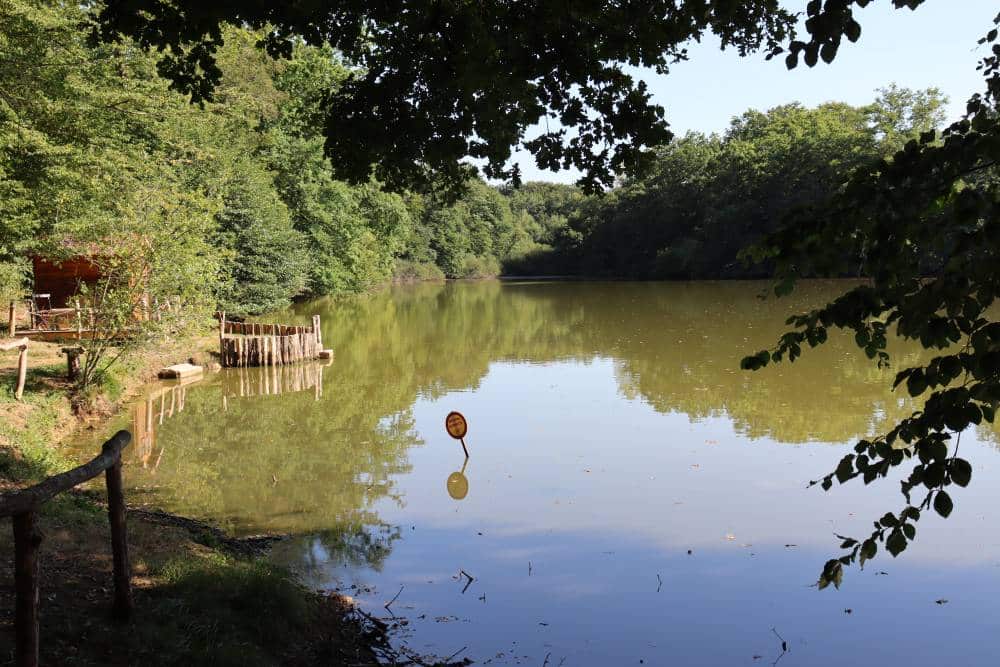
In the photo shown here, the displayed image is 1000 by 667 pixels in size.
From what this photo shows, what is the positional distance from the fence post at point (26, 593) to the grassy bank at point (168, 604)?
0.51 meters

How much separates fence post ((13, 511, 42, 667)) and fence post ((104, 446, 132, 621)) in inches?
42.1

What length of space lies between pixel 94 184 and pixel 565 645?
1358 centimetres

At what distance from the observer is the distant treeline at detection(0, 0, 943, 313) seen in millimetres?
15242

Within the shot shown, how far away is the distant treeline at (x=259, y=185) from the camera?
600 inches

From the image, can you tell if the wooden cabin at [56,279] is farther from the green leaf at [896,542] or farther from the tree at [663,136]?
the green leaf at [896,542]

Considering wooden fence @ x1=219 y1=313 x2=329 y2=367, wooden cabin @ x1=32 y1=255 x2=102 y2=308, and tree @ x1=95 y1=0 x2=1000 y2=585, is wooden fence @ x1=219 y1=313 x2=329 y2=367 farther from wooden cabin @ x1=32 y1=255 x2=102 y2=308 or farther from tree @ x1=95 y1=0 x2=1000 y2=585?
tree @ x1=95 y1=0 x2=1000 y2=585

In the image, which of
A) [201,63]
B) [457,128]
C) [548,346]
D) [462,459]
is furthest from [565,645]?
[548,346]

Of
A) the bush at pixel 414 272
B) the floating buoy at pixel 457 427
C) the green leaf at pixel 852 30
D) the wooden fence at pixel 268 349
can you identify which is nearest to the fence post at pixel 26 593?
the green leaf at pixel 852 30

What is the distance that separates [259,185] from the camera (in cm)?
2964

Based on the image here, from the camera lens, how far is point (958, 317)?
2.71m

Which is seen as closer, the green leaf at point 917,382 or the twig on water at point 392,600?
the green leaf at point 917,382

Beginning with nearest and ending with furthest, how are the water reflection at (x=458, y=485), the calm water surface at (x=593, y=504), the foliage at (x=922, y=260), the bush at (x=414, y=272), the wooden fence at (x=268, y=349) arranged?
the foliage at (x=922, y=260), the calm water surface at (x=593, y=504), the water reflection at (x=458, y=485), the wooden fence at (x=268, y=349), the bush at (x=414, y=272)

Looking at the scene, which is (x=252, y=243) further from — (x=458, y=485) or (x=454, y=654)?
(x=454, y=654)

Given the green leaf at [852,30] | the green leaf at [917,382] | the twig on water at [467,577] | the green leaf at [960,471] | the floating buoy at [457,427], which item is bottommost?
the twig on water at [467,577]
